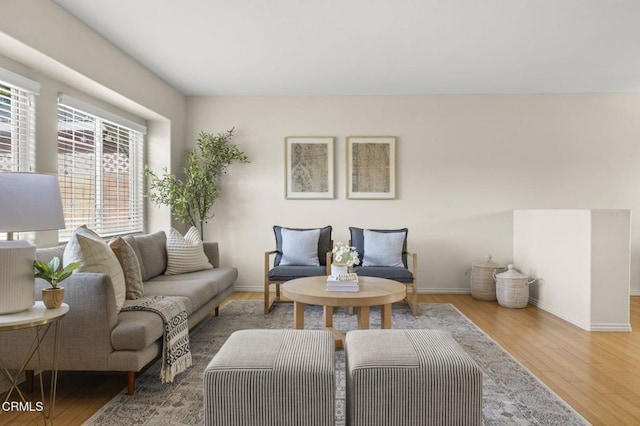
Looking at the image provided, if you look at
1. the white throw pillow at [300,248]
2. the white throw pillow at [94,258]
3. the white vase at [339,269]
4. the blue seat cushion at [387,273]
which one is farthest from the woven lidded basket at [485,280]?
the white throw pillow at [94,258]

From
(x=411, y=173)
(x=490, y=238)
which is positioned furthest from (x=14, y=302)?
(x=490, y=238)

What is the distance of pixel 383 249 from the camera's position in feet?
15.1

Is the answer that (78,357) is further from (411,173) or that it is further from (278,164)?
(411,173)

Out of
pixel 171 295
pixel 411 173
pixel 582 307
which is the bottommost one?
pixel 582 307

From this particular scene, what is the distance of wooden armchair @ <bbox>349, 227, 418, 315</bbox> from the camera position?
418 centimetres

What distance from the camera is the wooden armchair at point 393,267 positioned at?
165 inches

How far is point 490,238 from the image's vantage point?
526 cm

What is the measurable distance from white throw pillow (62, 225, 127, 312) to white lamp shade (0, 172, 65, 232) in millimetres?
540

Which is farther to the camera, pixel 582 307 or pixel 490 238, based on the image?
pixel 490 238

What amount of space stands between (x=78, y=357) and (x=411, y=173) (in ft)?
13.8

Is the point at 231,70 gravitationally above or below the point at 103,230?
above

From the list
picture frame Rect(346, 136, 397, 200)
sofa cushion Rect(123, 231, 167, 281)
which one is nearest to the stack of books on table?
sofa cushion Rect(123, 231, 167, 281)

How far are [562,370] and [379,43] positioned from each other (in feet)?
9.92

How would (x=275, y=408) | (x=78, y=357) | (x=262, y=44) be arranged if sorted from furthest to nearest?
(x=262, y=44) < (x=78, y=357) < (x=275, y=408)
